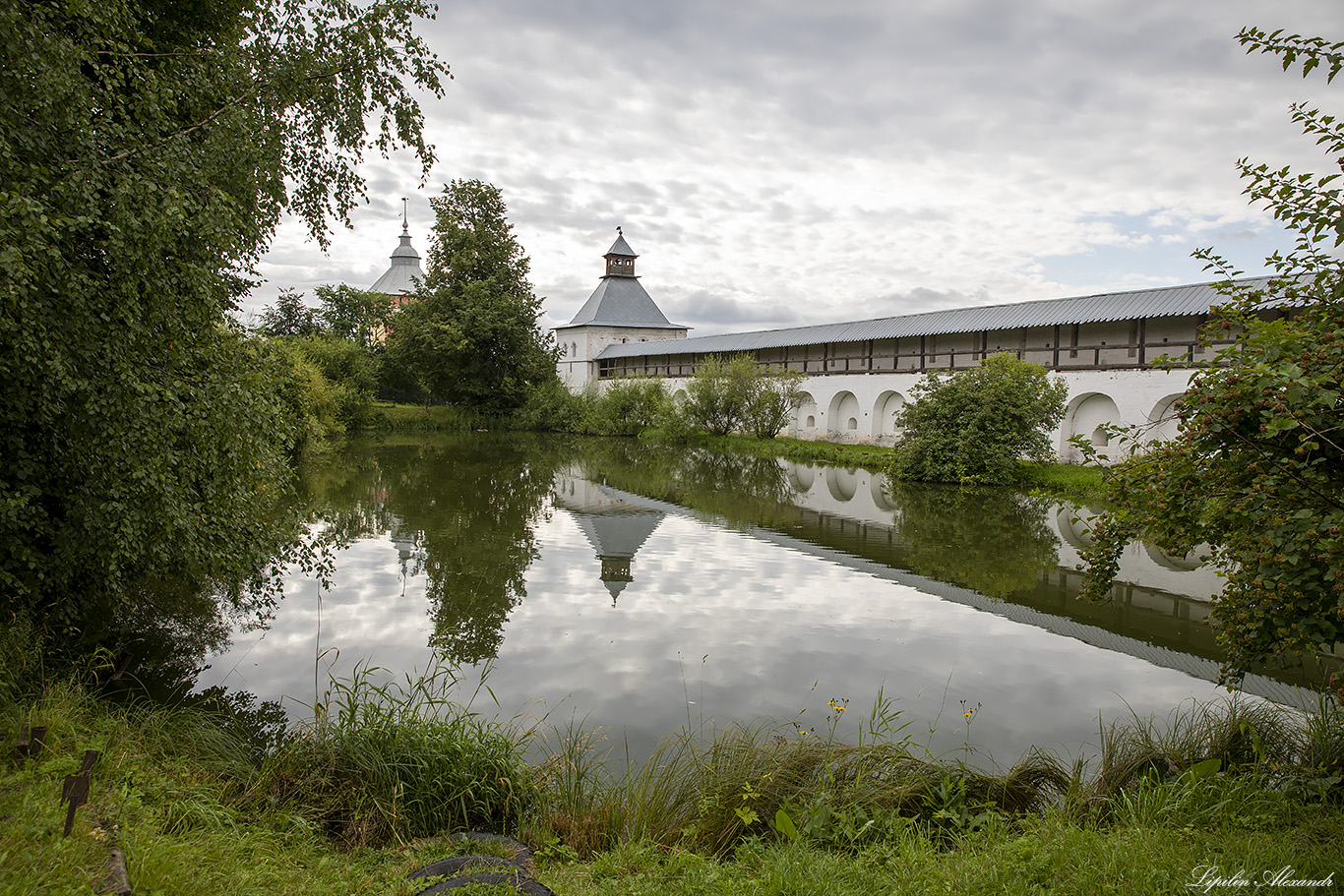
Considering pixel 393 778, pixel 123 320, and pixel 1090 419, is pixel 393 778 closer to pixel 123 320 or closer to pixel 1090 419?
pixel 123 320

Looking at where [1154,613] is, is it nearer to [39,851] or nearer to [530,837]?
[530,837]

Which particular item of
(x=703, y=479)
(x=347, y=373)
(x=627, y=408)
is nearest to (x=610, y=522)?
(x=703, y=479)

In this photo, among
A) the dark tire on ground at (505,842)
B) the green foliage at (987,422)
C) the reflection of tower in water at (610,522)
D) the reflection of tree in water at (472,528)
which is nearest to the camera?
the dark tire on ground at (505,842)

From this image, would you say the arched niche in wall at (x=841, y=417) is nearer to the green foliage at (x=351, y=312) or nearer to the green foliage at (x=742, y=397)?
the green foliage at (x=742, y=397)

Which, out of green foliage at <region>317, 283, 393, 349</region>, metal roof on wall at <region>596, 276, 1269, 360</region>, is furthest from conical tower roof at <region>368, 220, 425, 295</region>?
metal roof on wall at <region>596, 276, 1269, 360</region>

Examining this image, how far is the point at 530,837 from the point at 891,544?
8.10 m

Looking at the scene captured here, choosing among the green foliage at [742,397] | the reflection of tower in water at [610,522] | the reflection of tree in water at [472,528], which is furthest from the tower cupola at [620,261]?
the reflection of tower in water at [610,522]

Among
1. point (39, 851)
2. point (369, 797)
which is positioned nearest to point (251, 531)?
point (369, 797)

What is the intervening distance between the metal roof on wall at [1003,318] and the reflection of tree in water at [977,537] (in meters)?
4.14

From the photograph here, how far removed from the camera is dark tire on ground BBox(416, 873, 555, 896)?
106 inches

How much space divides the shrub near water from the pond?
958 millimetres

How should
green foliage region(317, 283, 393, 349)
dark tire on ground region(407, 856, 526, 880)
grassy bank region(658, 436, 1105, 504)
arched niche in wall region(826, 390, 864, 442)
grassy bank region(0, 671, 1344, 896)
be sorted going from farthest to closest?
green foliage region(317, 283, 393, 349), arched niche in wall region(826, 390, 864, 442), grassy bank region(658, 436, 1105, 504), dark tire on ground region(407, 856, 526, 880), grassy bank region(0, 671, 1344, 896)

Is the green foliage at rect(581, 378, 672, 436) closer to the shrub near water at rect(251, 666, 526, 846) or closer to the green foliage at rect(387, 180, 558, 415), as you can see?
the green foliage at rect(387, 180, 558, 415)

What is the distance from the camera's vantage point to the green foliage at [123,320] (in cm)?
352
